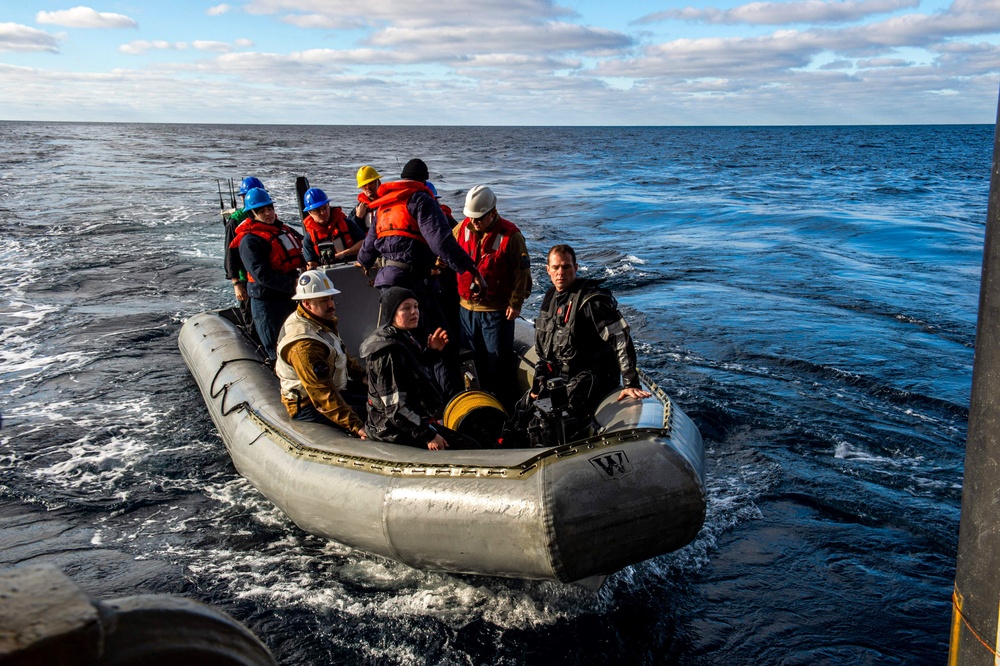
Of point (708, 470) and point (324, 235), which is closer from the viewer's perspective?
point (708, 470)

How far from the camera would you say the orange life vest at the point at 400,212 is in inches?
230

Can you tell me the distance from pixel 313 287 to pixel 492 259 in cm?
156

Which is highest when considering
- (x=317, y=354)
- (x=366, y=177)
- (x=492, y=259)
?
(x=366, y=177)

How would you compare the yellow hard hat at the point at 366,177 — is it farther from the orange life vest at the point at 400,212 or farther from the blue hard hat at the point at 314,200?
the orange life vest at the point at 400,212

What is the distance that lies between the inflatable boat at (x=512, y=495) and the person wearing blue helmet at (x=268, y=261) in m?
1.57

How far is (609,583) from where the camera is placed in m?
5.07

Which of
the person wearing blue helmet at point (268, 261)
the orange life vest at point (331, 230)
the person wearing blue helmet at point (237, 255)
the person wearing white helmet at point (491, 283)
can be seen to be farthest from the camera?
the orange life vest at point (331, 230)

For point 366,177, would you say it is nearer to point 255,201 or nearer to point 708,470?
point 255,201

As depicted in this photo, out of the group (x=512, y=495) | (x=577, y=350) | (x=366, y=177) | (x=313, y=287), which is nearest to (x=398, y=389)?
(x=313, y=287)

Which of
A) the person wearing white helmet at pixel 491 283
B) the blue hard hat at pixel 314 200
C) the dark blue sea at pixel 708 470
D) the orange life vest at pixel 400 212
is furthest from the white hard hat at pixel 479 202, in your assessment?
the dark blue sea at pixel 708 470

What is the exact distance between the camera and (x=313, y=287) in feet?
15.9

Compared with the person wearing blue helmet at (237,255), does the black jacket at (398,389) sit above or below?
below

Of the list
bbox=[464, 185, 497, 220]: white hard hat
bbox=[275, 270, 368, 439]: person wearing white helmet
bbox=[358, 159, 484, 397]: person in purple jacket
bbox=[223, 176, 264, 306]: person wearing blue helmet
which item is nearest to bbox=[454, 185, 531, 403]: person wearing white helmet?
bbox=[464, 185, 497, 220]: white hard hat

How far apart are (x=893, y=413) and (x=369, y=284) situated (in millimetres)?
5584
